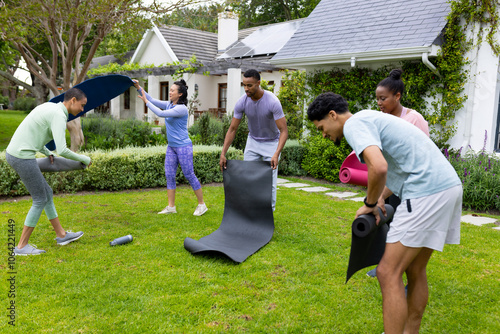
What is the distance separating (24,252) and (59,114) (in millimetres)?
1553

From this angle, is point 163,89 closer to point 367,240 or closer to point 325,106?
point 325,106

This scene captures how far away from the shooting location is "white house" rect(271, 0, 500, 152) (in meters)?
8.27

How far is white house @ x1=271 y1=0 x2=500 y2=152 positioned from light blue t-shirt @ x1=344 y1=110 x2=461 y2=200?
21.8ft

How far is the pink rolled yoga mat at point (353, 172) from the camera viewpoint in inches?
129

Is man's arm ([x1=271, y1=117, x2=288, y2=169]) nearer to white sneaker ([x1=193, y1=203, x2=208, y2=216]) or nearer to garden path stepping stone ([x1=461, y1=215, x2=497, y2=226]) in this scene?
white sneaker ([x1=193, y1=203, x2=208, y2=216])

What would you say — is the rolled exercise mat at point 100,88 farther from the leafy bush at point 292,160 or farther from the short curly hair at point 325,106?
the leafy bush at point 292,160

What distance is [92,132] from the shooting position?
12.6 meters

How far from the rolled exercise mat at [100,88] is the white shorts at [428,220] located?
4206 mm

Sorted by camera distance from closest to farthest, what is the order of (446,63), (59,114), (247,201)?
(59,114), (247,201), (446,63)

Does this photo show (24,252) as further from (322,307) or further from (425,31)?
(425,31)

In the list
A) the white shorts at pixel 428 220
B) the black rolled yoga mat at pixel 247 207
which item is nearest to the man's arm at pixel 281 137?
the black rolled yoga mat at pixel 247 207

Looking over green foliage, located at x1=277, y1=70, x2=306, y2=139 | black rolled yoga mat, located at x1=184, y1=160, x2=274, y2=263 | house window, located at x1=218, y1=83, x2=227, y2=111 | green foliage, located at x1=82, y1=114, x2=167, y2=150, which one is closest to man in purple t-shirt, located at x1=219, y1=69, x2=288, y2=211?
black rolled yoga mat, located at x1=184, y1=160, x2=274, y2=263

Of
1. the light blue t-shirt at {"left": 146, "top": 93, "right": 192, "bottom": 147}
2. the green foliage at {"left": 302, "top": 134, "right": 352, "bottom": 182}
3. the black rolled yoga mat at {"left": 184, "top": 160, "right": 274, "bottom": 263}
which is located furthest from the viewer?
the green foliage at {"left": 302, "top": 134, "right": 352, "bottom": 182}

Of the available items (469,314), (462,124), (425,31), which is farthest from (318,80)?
(469,314)
